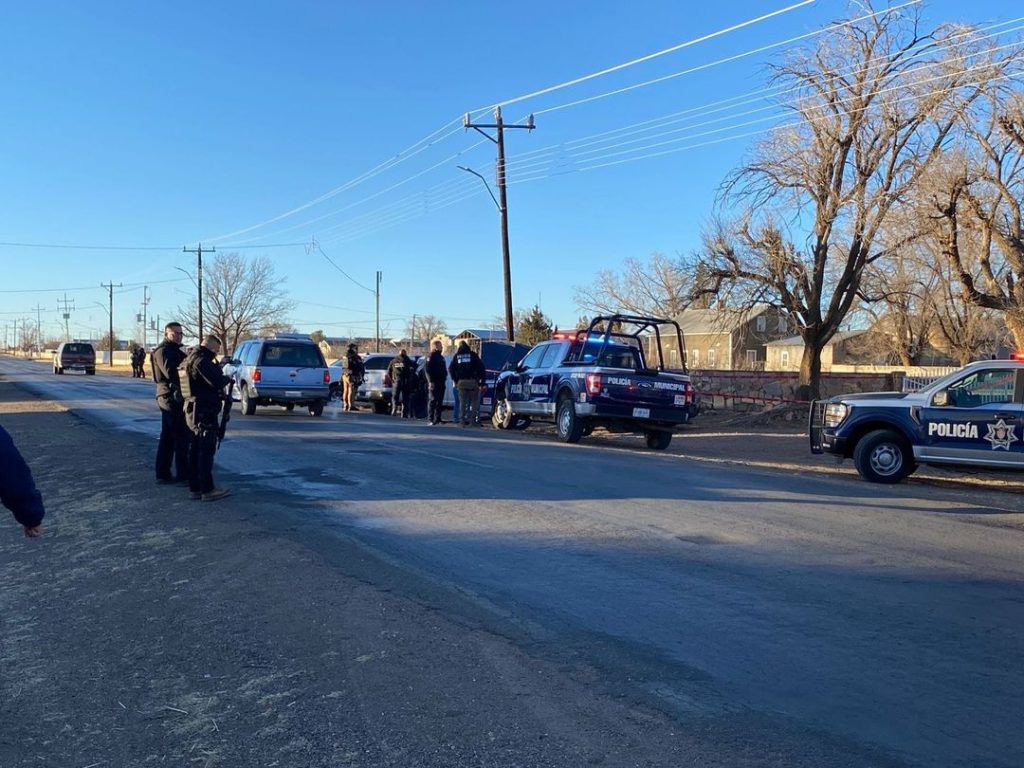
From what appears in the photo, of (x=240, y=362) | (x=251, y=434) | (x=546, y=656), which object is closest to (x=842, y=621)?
(x=546, y=656)

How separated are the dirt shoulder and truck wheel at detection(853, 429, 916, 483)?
338 inches

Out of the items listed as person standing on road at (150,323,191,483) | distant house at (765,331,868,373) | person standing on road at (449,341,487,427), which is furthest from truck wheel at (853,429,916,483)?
distant house at (765,331,868,373)

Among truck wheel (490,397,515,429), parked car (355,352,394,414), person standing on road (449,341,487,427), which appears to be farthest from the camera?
parked car (355,352,394,414)

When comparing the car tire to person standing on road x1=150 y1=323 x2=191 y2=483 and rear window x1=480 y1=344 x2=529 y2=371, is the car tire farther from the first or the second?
Result: person standing on road x1=150 y1=323 x2=191 y2=483

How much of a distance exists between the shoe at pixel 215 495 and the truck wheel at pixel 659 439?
31.9ft

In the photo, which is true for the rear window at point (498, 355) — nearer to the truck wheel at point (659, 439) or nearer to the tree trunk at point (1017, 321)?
the truck wheel at point (659, 439)

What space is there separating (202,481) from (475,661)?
Result: 5651 millimetres

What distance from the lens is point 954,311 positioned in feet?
133

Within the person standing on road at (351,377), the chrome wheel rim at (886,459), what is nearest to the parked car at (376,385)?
the person standing on road at (351,377)

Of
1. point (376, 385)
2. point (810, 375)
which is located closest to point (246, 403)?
point (376, 385)

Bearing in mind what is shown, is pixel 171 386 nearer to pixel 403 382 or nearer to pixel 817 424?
pixel 817 424

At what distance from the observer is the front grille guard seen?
46.8ft

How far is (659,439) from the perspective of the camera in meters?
18.0

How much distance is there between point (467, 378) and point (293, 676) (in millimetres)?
16203
